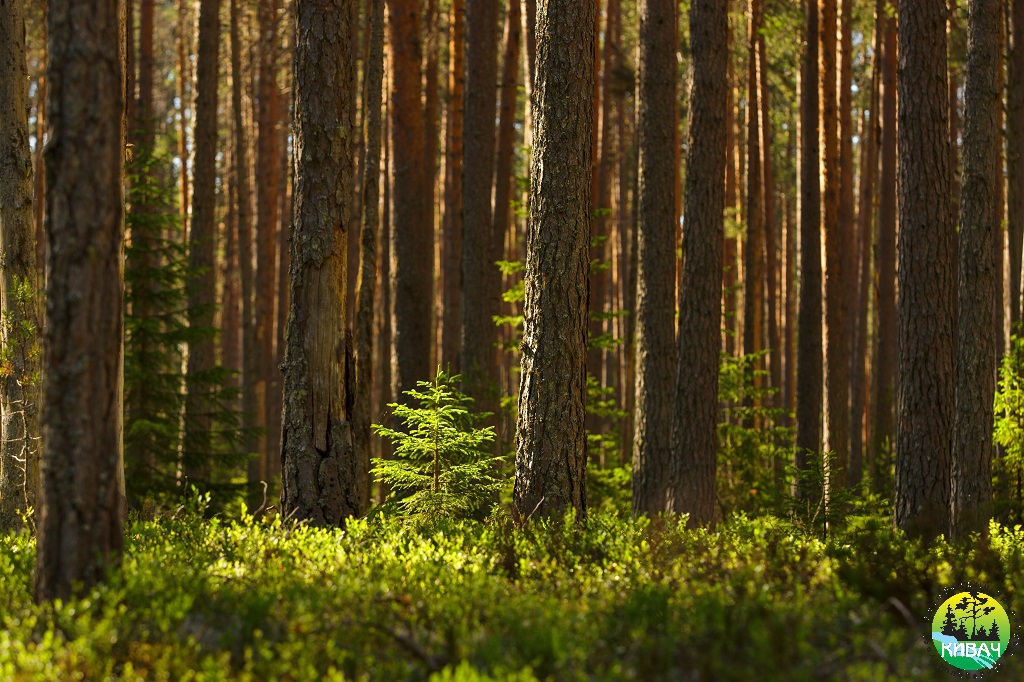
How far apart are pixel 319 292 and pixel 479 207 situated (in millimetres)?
6361

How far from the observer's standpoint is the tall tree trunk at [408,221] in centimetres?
1398

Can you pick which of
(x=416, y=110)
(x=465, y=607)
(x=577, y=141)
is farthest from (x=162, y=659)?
(x=416, y=110)

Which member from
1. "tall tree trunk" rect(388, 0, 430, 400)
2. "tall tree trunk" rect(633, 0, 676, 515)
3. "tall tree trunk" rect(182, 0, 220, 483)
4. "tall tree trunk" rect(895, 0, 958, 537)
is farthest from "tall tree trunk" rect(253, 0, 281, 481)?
"tall tree trunk" rect(895, 0, 958, 537)

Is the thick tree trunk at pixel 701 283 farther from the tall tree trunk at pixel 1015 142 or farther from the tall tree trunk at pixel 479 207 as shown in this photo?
the tall tree trunk at pixel 1015 142

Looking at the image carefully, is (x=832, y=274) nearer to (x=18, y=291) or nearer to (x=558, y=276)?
(x=558, y=276)

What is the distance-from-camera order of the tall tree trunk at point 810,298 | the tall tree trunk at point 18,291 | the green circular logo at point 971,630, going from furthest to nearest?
the tall tree trunk at point 810,298
the tall tree trunk at point 18,291
the green circular logo at point 971,630

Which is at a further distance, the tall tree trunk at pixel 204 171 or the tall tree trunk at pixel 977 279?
the tall tree trunk at pixel 204 171

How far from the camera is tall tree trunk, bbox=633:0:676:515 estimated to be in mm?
12234

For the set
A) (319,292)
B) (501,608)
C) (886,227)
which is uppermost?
(886,227)

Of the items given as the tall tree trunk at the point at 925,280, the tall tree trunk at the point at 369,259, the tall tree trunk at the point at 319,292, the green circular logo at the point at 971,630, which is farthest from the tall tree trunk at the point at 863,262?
the green circular logo at the point at 971,630

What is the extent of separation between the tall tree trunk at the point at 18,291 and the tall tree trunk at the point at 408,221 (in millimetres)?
5979

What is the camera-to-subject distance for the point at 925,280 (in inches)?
396

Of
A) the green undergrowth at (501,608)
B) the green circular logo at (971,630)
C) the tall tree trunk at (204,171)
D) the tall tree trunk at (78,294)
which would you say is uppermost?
the tall tree trunk at (204,171)

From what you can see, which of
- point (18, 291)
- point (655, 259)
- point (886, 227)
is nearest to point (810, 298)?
point (886, 227)
